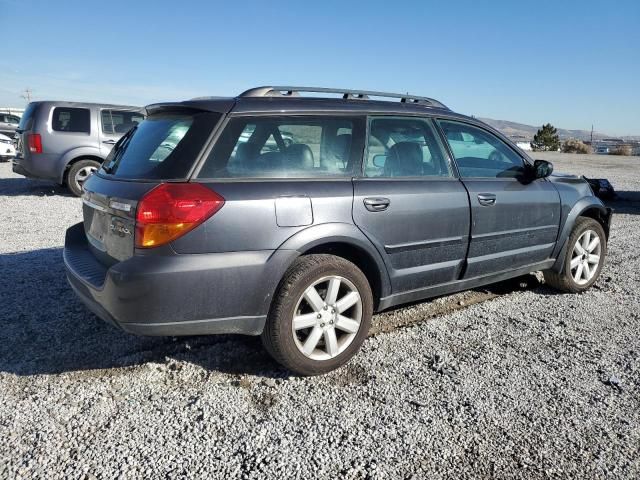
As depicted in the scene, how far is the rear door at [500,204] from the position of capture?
3883 mm

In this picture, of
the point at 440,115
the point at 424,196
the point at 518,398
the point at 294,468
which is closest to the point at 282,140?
the point at 424,196

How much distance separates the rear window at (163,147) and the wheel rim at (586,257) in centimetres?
361

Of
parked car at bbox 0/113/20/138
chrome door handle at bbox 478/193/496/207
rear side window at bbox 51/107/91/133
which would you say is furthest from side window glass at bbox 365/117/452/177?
parked car at bbox 0/113/20/138

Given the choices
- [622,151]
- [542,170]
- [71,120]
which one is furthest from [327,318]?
[622,151]

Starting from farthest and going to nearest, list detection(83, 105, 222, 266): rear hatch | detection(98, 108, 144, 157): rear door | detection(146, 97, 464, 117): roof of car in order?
detection(98, 108, 144, 157): rear door → detection(146, 97, 464, 117): roof of car → detection(83, 105, 222, 266): rear hatch

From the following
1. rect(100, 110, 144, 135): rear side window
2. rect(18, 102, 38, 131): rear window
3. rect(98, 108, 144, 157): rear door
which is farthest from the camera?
rect(100, 110, 144, 135): rear side window

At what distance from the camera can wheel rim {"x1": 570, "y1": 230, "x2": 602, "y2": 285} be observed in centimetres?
480

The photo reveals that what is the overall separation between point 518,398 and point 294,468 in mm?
1396

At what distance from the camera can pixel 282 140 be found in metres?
3.13

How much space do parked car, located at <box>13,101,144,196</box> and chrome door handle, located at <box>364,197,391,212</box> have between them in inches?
306

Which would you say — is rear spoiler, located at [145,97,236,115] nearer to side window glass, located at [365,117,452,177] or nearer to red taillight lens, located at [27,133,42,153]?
side window glass, located at [365,117,452,177]

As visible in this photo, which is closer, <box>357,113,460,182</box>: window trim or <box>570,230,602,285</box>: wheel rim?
<box>357,113,460,182</box>: window trim

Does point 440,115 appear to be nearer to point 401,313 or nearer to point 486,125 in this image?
point 486,125

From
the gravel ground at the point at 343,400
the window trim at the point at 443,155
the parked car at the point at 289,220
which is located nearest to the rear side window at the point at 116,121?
the gravel ground at the point at 343,400
